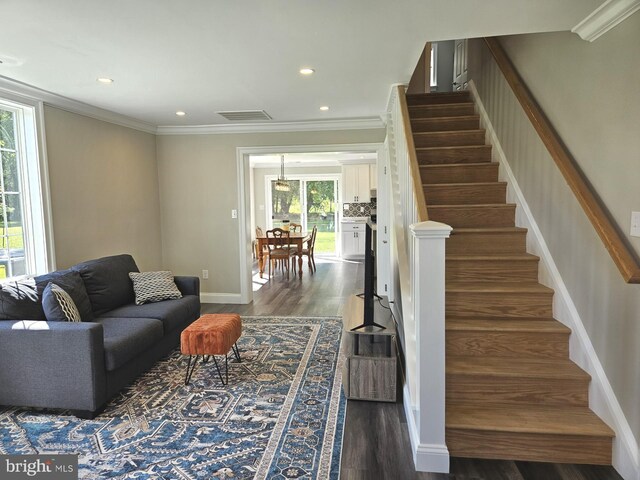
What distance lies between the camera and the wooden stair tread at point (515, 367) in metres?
2.24

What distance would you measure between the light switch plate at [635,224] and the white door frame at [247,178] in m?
3.23

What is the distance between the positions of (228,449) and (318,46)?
248cm

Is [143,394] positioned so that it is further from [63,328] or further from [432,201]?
[432,201]

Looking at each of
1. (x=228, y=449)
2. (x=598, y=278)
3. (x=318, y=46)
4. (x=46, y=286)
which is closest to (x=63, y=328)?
(x=46, y=286)

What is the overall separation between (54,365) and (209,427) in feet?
3.50

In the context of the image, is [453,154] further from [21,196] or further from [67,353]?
[21,196]

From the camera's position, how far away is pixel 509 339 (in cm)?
245

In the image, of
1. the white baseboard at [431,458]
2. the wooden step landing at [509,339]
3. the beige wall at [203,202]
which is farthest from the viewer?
the beige wall at [203,202]

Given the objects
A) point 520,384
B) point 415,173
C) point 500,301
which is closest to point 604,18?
point 415,173

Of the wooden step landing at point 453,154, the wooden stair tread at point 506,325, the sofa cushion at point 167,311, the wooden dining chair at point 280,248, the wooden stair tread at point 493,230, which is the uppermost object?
the wooden step landing at point 453,154

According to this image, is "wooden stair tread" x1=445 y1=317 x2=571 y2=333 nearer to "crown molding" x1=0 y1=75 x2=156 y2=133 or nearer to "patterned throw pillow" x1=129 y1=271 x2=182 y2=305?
"patterned throw pillow" x1=129 y1=271 x2=182 y2=305

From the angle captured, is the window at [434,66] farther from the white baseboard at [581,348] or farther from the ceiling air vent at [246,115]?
the white baseboard at [581,348]

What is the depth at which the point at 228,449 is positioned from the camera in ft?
7.07

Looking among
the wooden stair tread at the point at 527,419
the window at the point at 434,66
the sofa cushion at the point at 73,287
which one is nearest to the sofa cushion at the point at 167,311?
the sofa cushion at the point at 73,287
